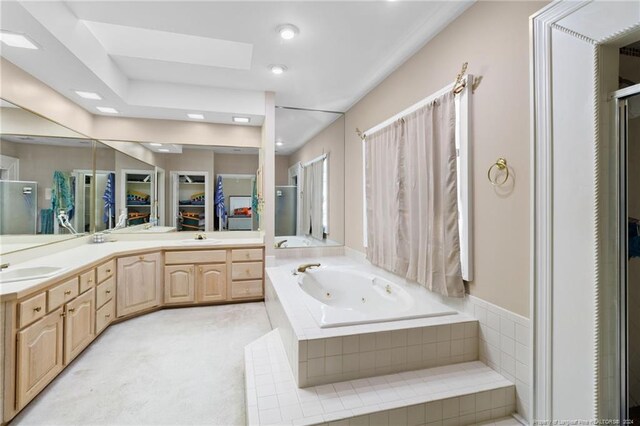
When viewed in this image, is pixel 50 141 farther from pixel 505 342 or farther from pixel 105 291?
pixel 505 342

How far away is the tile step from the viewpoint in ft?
4.68

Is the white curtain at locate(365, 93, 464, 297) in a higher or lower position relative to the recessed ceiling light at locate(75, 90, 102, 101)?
lower

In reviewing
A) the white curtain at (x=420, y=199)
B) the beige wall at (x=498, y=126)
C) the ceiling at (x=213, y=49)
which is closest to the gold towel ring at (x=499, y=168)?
the beige wall at (x=498, y=126)

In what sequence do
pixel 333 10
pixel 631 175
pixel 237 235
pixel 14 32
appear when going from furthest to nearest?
pixel 237 235 → pixel 333 10 → pixel 14 32 → pixel 631 175

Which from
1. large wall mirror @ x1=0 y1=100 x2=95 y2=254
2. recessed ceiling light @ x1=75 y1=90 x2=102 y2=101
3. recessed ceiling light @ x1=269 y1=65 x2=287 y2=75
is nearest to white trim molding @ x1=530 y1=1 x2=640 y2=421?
recessed ceiling light @ x1=269 y1=65 x2=287 y2=75

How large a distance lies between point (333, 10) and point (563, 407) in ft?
8.67

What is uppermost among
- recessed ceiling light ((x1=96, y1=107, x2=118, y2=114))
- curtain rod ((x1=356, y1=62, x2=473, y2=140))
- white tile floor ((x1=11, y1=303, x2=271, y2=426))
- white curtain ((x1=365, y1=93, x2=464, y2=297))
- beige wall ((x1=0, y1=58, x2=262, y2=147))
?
recessed ceiling light ((x1=96, y1=107, x2=118, y2=114))

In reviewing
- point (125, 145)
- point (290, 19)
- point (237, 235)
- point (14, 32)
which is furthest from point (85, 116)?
point (290, 19)

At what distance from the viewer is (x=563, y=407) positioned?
4.53 feet

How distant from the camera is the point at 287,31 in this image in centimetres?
228

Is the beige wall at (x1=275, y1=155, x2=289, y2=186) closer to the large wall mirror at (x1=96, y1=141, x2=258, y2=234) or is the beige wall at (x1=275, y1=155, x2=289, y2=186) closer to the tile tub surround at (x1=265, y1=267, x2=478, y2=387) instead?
the large wall mirror at (x1=96, y1=141, x2=258, y2=234)

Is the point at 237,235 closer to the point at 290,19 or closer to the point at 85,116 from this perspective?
the point at 85,116

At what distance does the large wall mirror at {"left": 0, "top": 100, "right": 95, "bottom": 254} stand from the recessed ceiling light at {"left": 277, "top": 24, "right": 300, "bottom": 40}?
209 cm

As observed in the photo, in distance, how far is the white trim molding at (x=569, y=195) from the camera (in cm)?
128
